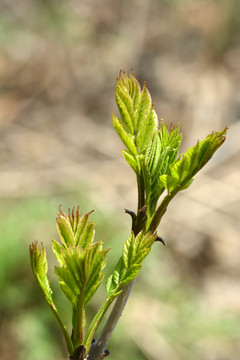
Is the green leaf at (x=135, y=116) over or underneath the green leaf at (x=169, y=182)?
over

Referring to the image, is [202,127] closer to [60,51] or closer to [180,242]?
[180,242]

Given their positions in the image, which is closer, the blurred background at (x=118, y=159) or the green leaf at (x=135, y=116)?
the green leaf at (x=135, y=116)

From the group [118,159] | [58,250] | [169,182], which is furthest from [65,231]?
[118,159]

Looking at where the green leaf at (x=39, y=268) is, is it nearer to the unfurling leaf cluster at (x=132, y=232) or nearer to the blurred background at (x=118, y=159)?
the unfurling leaf cluster at (x=132, y=232)

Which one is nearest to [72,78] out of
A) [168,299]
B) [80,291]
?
[168,299]

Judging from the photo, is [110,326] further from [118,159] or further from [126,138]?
[118,159]

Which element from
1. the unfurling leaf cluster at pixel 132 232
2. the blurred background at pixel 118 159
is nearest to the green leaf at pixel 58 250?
the unfurling leaf cluster at pixel 132 232
